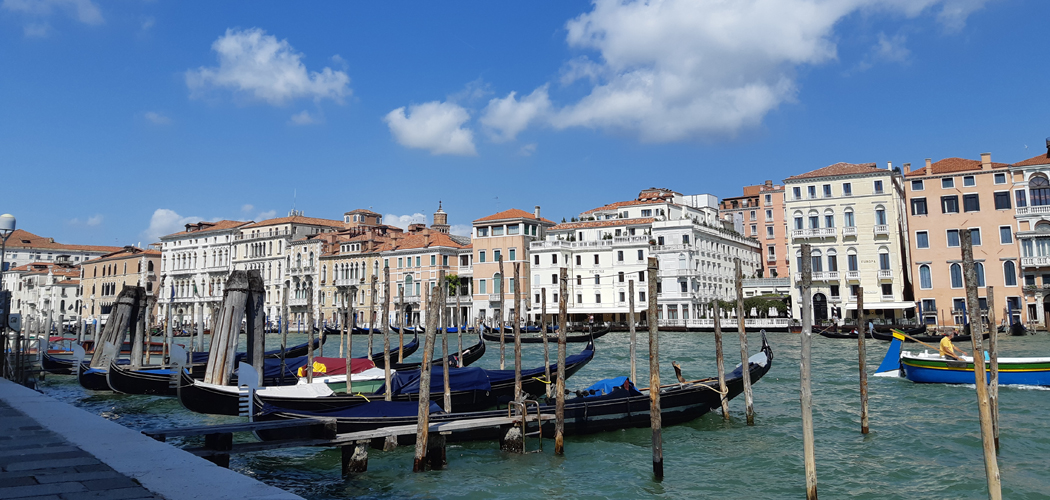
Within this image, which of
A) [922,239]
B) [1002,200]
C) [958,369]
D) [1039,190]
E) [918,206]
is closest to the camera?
[958,369]

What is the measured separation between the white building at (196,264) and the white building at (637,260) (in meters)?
25.1

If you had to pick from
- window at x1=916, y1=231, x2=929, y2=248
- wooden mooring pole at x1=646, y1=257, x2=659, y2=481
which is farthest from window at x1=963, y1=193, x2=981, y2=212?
wooden mooring pole at x1=646, y1=257, x2=659, y2=481

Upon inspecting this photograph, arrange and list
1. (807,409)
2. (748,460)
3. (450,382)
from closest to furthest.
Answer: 1. (807,409)
2. (748,460)
3. (450,382)

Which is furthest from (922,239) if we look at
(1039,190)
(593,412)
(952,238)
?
(593,412)

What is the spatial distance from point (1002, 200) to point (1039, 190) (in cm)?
125

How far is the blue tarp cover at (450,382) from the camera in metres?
9.86

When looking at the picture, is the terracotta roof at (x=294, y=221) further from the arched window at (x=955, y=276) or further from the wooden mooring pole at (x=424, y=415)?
the wooden mooring pole at (x=424, y=415)

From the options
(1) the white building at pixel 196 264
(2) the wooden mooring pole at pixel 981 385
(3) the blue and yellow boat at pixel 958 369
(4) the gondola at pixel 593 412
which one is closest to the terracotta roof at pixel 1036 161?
(3) the blue and yellow boat at pixel 958 369

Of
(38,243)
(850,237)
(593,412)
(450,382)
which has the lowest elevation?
(593,412)

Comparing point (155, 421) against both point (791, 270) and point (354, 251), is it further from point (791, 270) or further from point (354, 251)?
point (354, 251)

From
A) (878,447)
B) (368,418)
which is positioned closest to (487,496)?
(368,418)

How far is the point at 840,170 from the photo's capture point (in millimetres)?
31078

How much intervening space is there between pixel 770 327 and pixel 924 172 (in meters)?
8.92

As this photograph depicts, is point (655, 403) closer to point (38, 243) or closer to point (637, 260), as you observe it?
point (637, 260)
